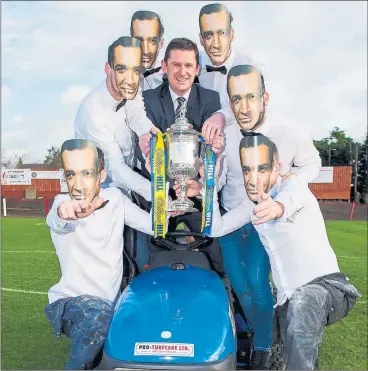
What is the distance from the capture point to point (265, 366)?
3404 mm

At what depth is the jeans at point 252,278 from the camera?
342cm

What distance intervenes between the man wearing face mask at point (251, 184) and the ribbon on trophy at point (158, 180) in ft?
0.64

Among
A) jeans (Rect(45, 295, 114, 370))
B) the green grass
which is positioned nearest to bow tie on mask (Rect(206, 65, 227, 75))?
jeans (Rect(45, 295, 114, 370))

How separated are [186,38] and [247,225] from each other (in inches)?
46.6

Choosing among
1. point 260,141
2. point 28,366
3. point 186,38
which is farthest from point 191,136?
point 28,366

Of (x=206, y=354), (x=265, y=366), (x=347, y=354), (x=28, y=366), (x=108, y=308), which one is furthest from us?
(x=347, y=354)

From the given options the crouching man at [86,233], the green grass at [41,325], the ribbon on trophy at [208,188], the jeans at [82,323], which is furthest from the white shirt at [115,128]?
the green grass at [41,325]

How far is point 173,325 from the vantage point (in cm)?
260

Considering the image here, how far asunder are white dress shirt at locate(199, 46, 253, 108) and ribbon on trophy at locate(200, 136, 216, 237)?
43 centimetres

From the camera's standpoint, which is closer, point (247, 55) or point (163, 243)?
point (163, 243)

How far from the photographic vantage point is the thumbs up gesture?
10.6ft

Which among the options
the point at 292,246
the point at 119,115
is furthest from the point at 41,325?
the point at 292,246

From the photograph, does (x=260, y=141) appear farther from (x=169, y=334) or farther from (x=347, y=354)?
(x=347, y=354)

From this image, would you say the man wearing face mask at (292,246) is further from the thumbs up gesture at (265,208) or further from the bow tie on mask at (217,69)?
the bow tie on mask at (217,69)
